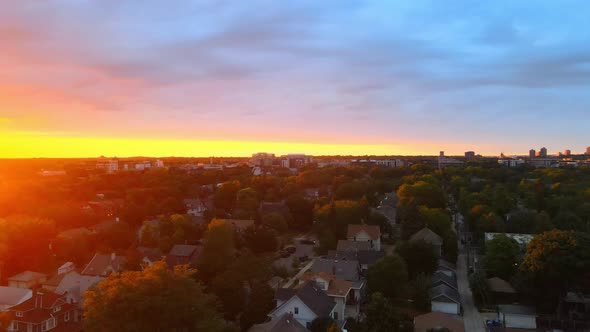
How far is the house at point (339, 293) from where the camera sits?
20.2m

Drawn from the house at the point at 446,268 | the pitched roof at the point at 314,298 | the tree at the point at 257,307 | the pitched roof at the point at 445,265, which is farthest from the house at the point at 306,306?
the pitched roof at the point at 445,265

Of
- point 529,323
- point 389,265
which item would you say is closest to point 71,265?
point 389,265

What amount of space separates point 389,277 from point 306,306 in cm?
571

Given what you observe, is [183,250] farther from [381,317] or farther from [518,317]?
[518,317]

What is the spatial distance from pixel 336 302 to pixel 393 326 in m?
3.83

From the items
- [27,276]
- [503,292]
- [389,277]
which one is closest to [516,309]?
[503,292]

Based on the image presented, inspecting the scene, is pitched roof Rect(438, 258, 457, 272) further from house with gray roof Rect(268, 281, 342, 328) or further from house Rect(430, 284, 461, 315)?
house with gray roof Rect(268, 281, 342, 328)

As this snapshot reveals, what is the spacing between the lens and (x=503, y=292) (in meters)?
23.2

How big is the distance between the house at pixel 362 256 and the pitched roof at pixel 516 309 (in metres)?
7.44

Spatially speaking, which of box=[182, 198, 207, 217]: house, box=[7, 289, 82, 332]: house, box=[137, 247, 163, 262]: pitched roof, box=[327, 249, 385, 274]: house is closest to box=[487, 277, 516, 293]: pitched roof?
box=[327, 249, 385, 274]: house

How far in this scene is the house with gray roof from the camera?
728 inches

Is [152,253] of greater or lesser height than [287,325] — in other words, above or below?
below

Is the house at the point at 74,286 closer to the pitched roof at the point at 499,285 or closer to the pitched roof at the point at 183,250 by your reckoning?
the pitched roof at the point at 183,250

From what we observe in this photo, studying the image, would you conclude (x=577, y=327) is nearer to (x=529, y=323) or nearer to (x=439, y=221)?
(x=529, y=323)
